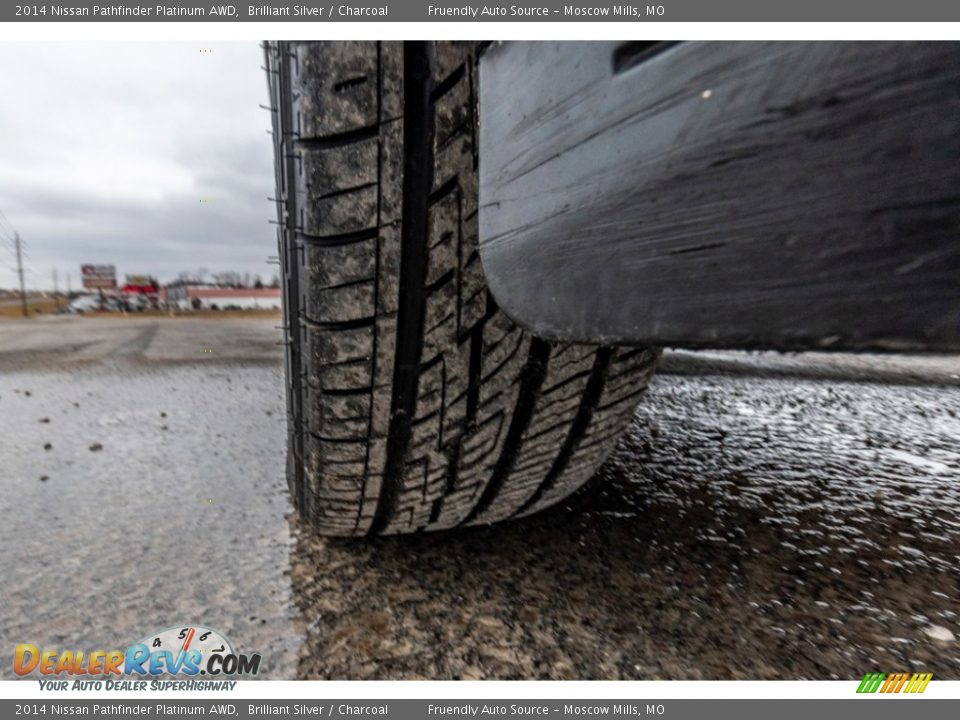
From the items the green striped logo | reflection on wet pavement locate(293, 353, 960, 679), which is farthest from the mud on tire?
the green striped logo

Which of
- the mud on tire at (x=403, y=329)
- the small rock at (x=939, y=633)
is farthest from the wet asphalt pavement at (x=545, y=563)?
the mud on tire at (x=403, y=329)

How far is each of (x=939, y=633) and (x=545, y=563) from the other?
20.7 inches

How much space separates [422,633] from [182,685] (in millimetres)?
294

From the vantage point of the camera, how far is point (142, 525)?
3.28 feet

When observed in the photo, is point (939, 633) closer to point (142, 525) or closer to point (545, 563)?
point (545, 563)

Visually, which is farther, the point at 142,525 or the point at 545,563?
the point at 142,525

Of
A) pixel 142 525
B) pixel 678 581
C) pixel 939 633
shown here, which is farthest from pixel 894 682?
pixel 142 525

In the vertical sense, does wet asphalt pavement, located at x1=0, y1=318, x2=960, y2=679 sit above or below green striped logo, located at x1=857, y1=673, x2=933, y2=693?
above

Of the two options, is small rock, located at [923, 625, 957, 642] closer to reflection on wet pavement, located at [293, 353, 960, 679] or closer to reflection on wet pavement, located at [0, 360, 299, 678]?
reflection on wet pavement, located at [293, 353, 960, 679]

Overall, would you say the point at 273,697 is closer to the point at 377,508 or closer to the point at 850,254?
the point at 377,508

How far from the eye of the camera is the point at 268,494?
3.82ft

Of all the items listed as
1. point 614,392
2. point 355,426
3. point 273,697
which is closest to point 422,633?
point 273,697

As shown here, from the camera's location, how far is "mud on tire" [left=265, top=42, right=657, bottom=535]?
1.83ft

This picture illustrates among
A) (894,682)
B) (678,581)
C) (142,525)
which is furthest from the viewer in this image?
(142,525)
